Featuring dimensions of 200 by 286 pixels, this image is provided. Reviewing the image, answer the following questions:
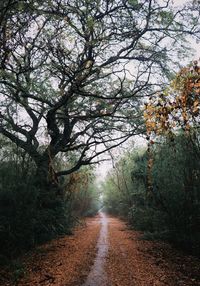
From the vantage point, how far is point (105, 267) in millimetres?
8086

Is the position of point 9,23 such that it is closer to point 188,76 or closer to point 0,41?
point 0,41

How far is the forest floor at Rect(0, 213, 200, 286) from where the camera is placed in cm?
696

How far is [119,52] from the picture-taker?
36.6ft

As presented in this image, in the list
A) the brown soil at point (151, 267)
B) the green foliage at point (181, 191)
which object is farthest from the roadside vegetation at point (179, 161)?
the brown soil at point (151, 267)

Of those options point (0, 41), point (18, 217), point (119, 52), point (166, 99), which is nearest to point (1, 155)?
point (18, 217)

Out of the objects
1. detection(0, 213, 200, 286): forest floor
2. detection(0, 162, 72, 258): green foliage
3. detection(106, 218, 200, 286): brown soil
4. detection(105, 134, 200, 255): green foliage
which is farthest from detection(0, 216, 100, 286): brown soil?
detection(105, 134, 200, 255): green foliage

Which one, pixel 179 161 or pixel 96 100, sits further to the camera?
pixel 96 100

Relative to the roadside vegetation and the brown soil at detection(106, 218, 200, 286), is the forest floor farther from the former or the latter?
the roadside vegetation

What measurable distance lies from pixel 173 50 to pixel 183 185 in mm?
5000

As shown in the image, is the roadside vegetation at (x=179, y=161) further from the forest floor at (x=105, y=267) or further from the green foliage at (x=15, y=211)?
the green foliage at (x=15, y=211)

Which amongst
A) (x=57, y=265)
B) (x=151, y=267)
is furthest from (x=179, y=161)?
(x=57, y=265)

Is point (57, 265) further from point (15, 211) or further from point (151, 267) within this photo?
point (151, 267)

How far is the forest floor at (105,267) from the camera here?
274 inches

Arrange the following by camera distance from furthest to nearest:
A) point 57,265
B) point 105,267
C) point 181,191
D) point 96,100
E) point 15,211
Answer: point 96,100 → point 181,191 → point 15,211 → point 57,265 → point 105,267
